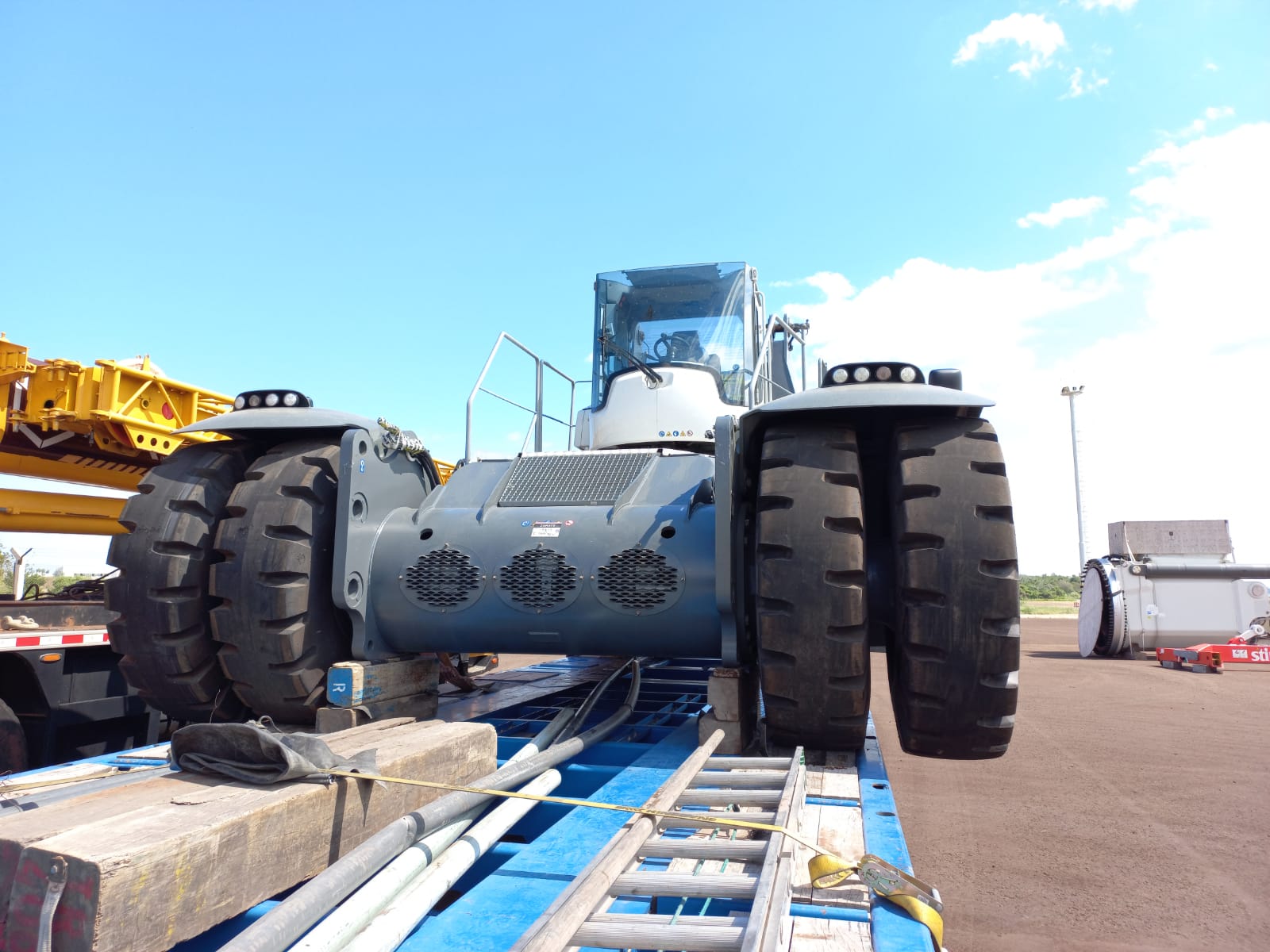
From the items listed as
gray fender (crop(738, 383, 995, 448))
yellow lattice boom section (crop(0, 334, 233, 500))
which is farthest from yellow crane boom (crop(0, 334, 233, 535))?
gray fender (crop(738, 383, 995, 448))

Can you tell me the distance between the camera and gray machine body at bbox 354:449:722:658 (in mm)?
3996

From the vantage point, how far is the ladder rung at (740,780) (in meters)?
2.93

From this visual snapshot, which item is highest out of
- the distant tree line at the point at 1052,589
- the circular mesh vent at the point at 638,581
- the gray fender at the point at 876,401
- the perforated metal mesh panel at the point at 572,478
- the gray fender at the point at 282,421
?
the gray fender at the point at 282,421

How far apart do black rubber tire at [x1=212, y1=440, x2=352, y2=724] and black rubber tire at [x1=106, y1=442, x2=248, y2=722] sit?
0.36 ft

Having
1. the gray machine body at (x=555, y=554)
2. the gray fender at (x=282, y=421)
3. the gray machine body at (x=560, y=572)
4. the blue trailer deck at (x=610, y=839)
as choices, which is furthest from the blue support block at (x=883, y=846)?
the gray fender at (x=282, y=421)

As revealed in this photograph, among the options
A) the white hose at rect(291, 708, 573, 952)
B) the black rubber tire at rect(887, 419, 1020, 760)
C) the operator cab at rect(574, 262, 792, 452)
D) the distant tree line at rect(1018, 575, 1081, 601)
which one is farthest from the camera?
the distant tree line at rect(1018, 575, 1081, 601)

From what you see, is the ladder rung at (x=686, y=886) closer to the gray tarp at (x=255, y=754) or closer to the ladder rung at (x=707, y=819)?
the ladder rung at (x=707, y=819)

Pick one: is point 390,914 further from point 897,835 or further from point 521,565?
point 521,565

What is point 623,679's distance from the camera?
6.51 metres

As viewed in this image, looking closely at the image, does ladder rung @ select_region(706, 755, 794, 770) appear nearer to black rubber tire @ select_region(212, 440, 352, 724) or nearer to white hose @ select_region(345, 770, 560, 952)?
white hose @ select_region(345, 770, 560, 952)

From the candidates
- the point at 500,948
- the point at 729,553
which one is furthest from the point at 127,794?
the point at 729,553

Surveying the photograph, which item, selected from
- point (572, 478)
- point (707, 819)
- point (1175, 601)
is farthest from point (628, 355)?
point (1175, 601)

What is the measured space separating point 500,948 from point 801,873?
827 millimetres

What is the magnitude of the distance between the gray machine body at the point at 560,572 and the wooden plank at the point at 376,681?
0.39ft
